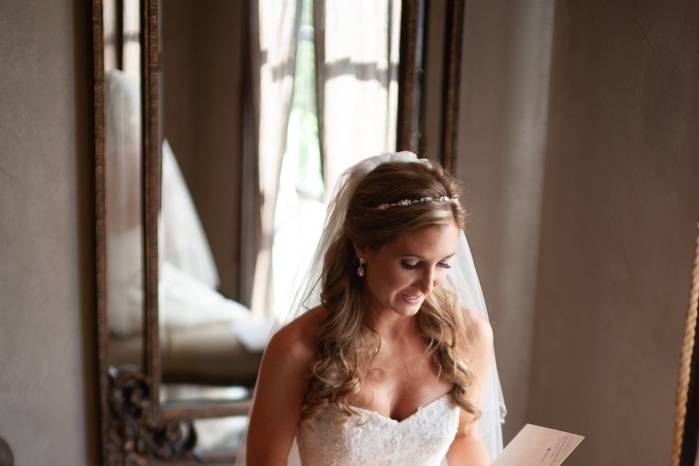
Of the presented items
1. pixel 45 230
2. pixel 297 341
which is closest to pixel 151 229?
pixel 45 230

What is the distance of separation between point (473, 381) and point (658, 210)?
2.83ft

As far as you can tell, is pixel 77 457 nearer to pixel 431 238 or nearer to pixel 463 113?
pixel 431 238

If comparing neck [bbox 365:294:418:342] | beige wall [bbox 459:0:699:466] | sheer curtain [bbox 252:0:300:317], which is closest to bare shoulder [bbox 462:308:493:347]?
neck [bbox 365:294:418:342]

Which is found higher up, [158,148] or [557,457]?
[158,148]

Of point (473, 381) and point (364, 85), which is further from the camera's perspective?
point (364, 85)

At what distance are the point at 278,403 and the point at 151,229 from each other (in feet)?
3.12

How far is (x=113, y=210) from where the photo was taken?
2.48m

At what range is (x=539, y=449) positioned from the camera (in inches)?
63.6

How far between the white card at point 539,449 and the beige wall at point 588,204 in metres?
0.91

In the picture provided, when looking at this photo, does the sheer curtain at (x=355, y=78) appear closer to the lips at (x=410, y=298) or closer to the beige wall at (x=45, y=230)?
the beige wall at (x=45, y=230)

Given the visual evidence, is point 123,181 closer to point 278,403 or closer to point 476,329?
point 278,403

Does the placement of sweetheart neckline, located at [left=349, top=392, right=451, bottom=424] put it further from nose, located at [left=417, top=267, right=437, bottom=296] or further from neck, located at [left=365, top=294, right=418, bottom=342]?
nose, located at [left=417, top=267, right=437, bottom=296]

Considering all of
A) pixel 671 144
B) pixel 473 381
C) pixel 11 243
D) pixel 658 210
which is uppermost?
pixel 671 144

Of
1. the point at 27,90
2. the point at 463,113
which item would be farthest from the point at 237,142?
the point at 463,113
